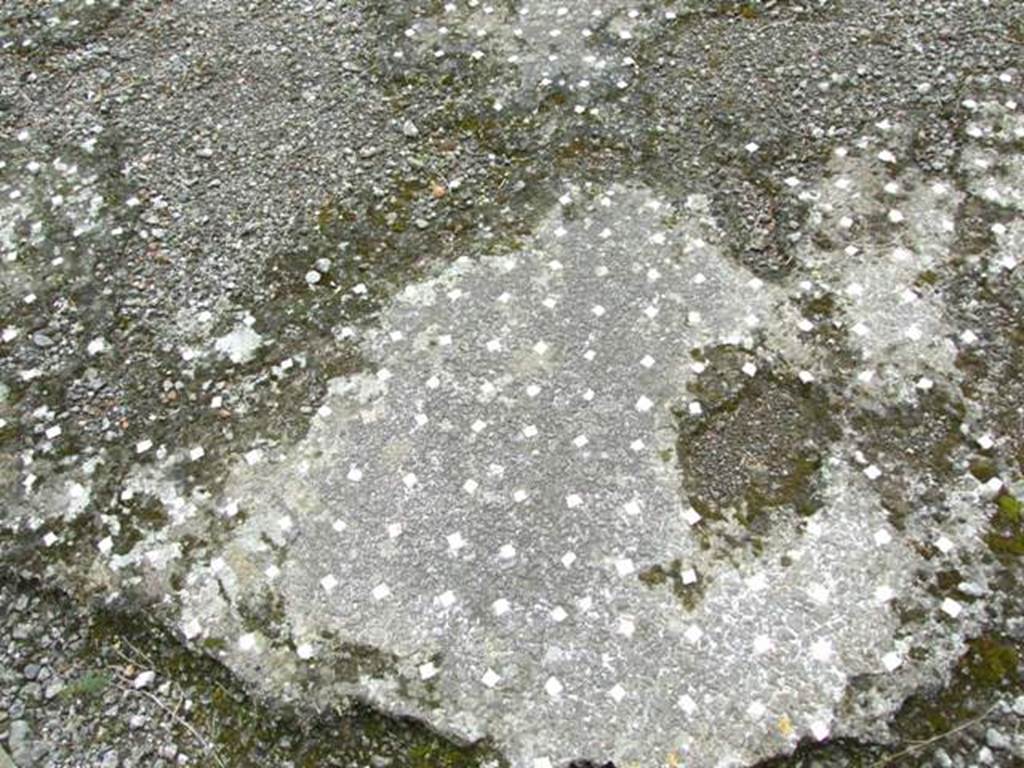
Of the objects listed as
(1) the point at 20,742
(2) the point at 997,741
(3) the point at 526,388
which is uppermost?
(3) the point at 526,388

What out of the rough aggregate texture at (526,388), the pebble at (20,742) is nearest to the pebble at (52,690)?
the rough aggregate texture at (526,388)

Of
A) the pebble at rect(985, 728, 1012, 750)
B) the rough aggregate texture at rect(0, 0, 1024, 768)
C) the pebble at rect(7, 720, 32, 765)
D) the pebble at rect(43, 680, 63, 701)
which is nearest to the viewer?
the pebble at rect(985, 728, 1012, 750)

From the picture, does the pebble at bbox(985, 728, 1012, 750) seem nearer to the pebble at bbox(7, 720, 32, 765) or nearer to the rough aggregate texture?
the rough aggregate texture

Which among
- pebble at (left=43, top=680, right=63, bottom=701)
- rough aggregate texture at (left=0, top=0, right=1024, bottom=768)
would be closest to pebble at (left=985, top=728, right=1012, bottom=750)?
rough aggregate texture at (left=0, top=0, right=1024, bottom=768)

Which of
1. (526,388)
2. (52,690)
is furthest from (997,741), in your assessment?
(52,690)

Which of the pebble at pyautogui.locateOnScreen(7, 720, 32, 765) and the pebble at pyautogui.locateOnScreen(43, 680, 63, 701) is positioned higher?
the pebble at pyautogui.locateOnScreen(43, 680, 63, 701)

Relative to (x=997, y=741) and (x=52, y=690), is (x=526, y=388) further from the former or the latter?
(x=52, y=690)

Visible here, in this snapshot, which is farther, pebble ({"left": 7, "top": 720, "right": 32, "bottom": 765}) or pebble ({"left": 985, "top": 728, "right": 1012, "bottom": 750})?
pebble ({"left": 7, "top": 720, "right": 32, "bottom": 765})

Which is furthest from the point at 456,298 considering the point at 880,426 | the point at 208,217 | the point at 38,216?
the point at 38,216

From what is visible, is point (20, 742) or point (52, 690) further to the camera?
point (52, 690)

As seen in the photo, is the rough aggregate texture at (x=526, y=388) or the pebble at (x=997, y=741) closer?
the pebble at (x=997, y=741)

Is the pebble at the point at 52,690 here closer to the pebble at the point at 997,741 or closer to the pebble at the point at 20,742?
the pebble at the point at 20,742

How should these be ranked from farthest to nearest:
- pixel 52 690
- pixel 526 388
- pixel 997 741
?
pixel 526 388, pixel 52 690, pixel 997 741

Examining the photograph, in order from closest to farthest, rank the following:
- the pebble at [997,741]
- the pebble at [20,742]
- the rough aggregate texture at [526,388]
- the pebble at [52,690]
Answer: the pebble at [997,741], the rough aggregate texture at [526,388], the pebble at [20,742], the pebble at [52,690]
